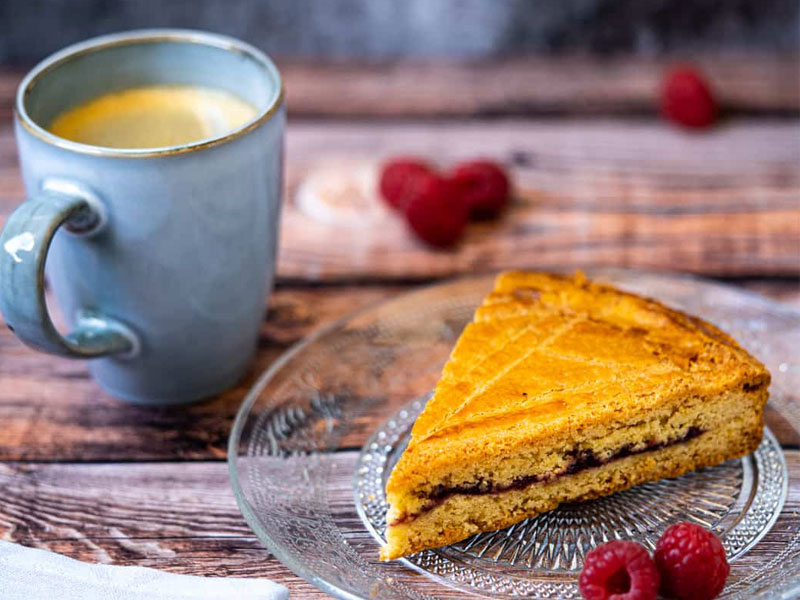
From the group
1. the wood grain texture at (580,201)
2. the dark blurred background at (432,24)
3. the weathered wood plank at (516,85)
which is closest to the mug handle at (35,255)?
the wood grain texture at (580,201)

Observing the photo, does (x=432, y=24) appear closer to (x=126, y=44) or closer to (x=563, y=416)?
(x=126, y=44)

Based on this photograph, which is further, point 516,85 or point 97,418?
point 516,85

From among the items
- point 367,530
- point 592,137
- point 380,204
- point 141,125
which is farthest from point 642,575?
point 592,137

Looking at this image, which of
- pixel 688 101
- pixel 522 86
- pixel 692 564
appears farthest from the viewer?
pixel 522 86

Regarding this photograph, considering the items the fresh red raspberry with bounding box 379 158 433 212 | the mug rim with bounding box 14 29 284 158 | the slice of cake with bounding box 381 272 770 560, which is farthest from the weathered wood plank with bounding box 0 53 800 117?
the slice of cake with bounding box 381 272 770 560

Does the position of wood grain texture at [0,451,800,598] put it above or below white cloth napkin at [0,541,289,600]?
below

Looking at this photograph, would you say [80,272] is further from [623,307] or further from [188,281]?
[623,307]

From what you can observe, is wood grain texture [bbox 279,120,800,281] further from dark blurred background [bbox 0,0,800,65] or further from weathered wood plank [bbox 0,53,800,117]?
dark blurred background [bbox 0,0,800,65]

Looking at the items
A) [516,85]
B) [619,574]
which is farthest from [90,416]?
[516,85]
